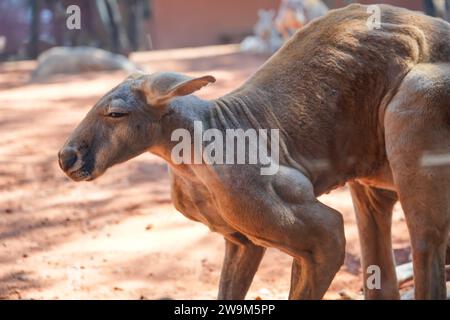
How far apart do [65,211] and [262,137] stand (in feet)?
7.81

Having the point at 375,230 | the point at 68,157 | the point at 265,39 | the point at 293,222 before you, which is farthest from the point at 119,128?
the point at 265,39

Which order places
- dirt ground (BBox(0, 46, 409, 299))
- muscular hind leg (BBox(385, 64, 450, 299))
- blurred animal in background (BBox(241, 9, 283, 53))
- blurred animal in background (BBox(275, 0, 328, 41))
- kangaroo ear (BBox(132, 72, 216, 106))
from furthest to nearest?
blurred animal in background (BBox(241, 9, 283, 53)), blurred animal in background (BBox(275, 0, 328, 41)), dirt ground (BBox(0, 46, 409, 299)), muscular hind leg (BBox(385, 64, 450, 299)), kangaroo ear (BBox(132, 72, 216, 106))

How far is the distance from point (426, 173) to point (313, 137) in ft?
1.64

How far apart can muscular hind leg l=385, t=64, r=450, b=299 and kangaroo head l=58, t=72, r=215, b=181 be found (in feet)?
2.86

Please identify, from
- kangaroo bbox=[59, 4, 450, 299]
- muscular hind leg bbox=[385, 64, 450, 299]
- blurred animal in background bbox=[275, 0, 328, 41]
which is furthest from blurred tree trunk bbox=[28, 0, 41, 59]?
muscular hind leg bbox=[385, 64, 450, 299]

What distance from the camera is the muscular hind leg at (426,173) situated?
3.21m

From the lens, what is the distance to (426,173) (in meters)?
3.21

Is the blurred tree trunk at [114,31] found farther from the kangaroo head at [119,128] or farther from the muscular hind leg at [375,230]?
the kangaroo head at [119,128]

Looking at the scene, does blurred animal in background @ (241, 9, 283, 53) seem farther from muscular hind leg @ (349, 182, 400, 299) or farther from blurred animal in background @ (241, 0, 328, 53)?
muscular hind leg @ (349, 182, 400, 299)

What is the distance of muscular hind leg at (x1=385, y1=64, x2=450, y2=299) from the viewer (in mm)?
3215

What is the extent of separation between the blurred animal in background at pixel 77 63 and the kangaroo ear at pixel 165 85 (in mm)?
6810

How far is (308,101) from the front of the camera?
3457 mm

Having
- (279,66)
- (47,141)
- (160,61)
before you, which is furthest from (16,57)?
(279,66)
